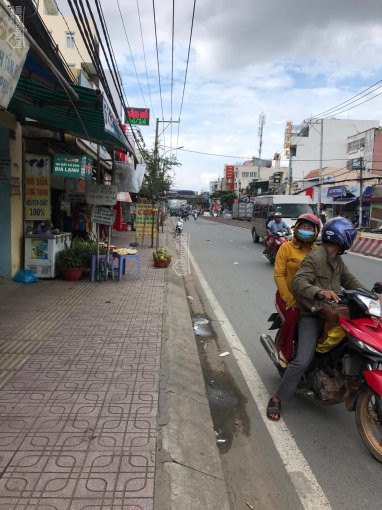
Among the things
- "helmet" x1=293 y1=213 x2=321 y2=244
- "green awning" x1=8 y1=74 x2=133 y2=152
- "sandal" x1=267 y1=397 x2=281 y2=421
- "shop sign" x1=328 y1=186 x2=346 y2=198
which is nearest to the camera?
"sandal" x1=267 y1=397 x2=281 y2=421

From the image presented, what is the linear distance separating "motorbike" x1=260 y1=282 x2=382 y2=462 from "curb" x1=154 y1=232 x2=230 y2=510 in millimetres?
1067

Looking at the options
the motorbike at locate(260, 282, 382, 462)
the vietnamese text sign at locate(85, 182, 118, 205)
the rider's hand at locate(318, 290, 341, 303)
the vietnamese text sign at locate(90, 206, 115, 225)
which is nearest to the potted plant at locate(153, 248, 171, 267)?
the vietnamese text sign at locate(90, 206, 115, 225)

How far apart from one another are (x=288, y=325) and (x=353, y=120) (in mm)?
68322

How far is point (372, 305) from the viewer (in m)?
3.25

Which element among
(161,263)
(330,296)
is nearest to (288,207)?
(161,263)

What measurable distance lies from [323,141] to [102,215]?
59.9 m

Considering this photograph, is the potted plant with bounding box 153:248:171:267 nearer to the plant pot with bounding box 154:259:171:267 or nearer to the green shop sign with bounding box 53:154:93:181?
the plant pot with bounding box 154:259:171:267

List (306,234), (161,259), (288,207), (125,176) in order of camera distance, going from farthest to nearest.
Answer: (288,207) → (161,259) → (125,176) → (306,234)

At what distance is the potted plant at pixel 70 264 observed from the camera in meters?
9.34

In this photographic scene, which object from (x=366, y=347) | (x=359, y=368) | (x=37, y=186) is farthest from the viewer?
(x=37, y=186)

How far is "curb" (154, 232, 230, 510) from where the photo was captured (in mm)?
2682

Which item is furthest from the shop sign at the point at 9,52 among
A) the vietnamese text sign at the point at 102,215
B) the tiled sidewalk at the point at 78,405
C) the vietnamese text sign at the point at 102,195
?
the vietnamese text sign at the point at 102,215

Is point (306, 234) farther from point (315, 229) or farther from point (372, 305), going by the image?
point (372, 305)

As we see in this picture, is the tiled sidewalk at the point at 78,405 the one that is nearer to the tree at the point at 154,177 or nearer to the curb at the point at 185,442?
the curb at the point at 185,442
